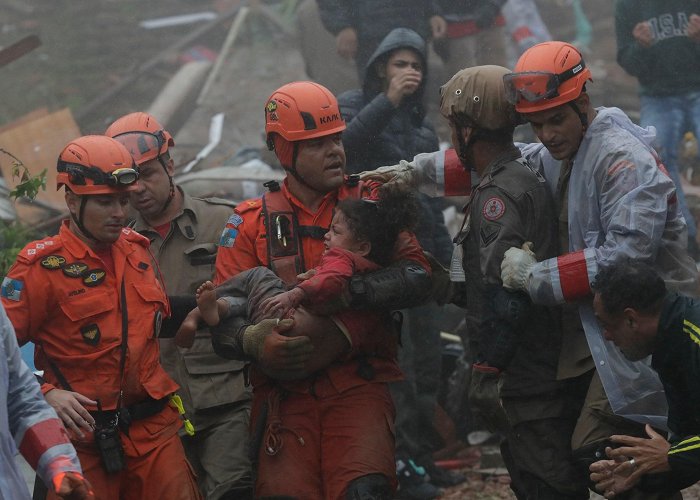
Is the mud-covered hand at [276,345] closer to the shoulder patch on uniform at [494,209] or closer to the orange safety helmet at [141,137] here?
the shoulder patch on uniform at [494,209]

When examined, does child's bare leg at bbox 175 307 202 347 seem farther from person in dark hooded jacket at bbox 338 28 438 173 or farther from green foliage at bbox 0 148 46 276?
person in dark hooded jacket at bbox 338 28 438 173

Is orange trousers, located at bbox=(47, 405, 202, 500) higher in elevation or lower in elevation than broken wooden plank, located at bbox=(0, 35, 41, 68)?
lower

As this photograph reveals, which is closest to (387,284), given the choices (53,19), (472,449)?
(472,449)

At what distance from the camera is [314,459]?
5.04 m

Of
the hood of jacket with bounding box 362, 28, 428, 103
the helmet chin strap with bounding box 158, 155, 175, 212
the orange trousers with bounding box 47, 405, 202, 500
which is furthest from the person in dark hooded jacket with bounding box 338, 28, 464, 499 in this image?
the orange trousers with bounding box 47, 405, 202, 500

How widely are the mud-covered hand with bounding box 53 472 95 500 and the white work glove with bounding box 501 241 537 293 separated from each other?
6.28 ft

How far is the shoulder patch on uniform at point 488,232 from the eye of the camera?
4902 mm

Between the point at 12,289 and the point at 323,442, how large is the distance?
1.50m

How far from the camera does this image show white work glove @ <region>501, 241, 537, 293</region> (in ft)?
15.6

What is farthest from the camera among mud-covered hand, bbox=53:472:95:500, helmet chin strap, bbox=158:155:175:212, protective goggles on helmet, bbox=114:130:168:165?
helmet chin strap, bbox=158:155:175:212

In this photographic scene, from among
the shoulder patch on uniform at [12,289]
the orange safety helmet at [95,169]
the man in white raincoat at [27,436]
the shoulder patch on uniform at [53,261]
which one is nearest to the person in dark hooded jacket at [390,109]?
the orange safety helmet at [95,169]

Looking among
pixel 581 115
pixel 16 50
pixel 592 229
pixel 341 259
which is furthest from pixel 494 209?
pixel 16 50

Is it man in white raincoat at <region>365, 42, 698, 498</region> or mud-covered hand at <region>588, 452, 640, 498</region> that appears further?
man in white raincoat at <region>365, 42, 698, 498</region>

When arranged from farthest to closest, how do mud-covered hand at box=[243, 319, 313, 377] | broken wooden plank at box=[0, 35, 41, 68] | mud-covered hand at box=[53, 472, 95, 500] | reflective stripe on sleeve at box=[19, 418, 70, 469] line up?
broken wooden plank at box=[0, 35, 41, 68]
mud-covered hand at box=[243, 319, 313, 377]
reflective stripe on sleeve at box=[19, 418, 70, 469]
mud-covered hand at box=[53, 472, 95, 500]
